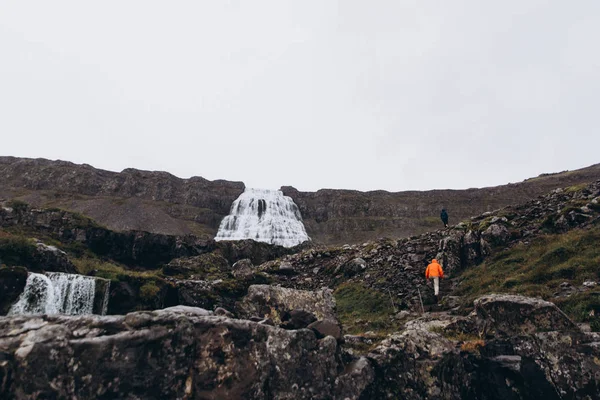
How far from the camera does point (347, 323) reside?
1781cm

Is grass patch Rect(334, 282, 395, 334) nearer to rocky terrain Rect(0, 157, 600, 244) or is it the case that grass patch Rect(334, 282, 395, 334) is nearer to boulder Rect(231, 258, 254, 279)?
boulder Rect(231, 258, 254, 279)

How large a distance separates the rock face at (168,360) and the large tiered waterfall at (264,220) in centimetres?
6053

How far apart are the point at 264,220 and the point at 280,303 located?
6695cm

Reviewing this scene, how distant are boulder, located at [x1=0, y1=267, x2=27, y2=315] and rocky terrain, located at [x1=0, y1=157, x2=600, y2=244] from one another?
58015mm

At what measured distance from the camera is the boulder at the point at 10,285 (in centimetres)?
1964

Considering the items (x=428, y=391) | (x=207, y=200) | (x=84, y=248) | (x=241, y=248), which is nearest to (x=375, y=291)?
(x=428, y=391)

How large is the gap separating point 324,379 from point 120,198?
308 feet

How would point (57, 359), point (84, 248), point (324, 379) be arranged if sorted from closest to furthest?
point (57, 359), point (324, 379), point (84, 248)

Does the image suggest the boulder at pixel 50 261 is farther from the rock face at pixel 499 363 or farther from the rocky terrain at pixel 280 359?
the rock face at pixel 499 363

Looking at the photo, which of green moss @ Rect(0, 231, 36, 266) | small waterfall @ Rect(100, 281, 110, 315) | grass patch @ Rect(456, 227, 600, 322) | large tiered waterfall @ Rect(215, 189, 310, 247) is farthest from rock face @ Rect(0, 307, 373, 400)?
large tiered waterfall @ Rect(215, 189, 310, 247)

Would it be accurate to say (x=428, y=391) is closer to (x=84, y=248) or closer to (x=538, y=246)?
(x=538, y=246)

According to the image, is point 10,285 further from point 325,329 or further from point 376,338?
point 376,338

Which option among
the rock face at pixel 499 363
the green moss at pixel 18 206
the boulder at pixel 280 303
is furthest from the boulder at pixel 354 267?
the green moss at pixel 18 206

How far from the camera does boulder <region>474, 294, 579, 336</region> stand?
34.4 ft
